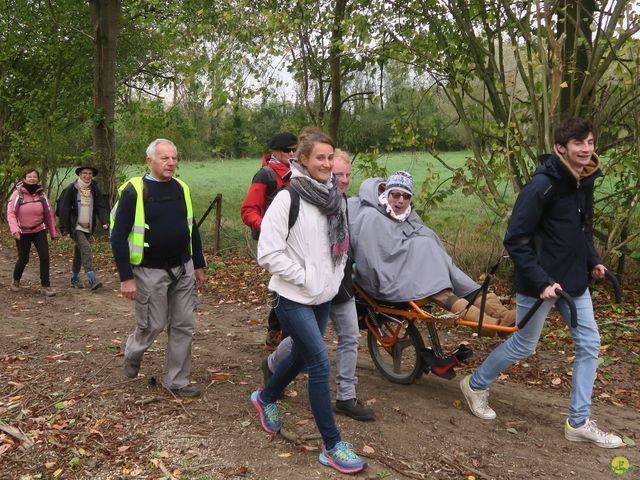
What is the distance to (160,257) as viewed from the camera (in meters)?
5.25

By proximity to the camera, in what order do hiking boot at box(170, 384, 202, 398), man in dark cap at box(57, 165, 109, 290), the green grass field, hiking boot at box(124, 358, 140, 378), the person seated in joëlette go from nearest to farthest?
1. the person seated in joëlette
2. hiking boot at box(170, 384, 202, 398)
3. hiking boot at box(124, 358, 140, 378)
4. the green grass field
5. man in dark cap at box(57, 165, 109, 290)

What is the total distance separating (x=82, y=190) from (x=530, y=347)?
7.85 metres

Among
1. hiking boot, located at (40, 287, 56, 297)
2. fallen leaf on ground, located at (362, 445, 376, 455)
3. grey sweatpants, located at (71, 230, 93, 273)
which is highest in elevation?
grey sweatpants, located at (71, 230, 93, 273)

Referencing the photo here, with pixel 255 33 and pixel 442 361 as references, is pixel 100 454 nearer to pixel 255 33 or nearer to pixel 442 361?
pixel 442 361

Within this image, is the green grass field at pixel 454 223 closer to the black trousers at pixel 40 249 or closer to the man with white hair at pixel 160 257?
the black trousers at pixel 40 249

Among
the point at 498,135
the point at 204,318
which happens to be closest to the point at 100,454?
the point at 204,318

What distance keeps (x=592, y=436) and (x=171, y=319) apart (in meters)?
3.20

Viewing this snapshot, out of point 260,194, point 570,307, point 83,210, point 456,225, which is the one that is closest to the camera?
point 570,307

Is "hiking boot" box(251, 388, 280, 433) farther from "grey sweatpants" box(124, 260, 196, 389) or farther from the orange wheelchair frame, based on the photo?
the orange wheelchair frame

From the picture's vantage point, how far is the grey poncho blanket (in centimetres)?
514

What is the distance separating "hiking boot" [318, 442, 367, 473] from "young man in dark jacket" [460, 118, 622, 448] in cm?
148

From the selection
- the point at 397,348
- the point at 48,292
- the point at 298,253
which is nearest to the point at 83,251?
the point at 48,292

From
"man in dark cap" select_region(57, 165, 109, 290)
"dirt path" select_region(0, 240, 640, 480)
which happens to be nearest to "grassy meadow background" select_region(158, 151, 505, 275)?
"dirt path" select_region(0, 240, 640, 480)

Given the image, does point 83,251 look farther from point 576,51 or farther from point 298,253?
point 576,51
